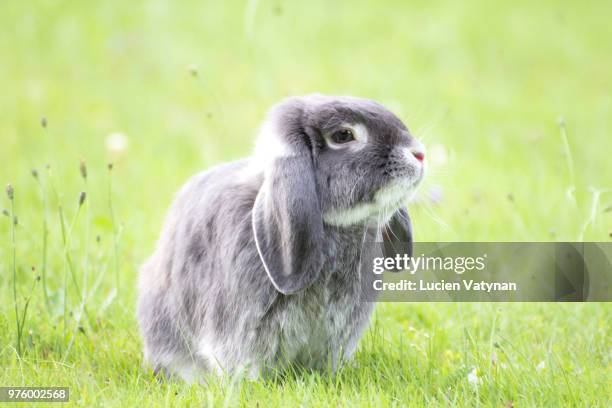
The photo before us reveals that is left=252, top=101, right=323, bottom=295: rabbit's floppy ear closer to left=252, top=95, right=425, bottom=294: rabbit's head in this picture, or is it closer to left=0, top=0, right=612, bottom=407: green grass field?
left=252, top=95, right=425, bottom=294: rabbit's head

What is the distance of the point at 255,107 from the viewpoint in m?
7.86

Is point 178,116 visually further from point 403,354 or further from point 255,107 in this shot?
point 403,354

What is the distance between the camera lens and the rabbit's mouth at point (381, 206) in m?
3.27

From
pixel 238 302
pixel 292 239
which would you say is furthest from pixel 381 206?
pixel 238 302

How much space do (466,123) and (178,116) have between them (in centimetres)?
273

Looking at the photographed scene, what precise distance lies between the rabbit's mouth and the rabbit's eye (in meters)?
0.26

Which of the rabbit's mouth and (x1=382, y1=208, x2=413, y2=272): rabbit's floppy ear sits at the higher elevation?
the rabbit's mouth

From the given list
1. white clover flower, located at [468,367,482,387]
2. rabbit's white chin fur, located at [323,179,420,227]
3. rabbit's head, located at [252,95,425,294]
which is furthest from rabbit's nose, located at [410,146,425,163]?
white clover flower, located at [468,367,482,387]

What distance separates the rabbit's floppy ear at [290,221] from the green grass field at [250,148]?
1.55 ft

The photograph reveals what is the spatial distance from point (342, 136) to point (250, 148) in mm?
1424

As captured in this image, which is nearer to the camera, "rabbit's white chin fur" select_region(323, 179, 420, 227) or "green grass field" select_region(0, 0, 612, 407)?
"rabbit's white chin fur" select_region(323, 179, 420, 227)

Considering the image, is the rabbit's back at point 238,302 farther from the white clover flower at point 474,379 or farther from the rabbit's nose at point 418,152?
the white clover flower at point 474,379

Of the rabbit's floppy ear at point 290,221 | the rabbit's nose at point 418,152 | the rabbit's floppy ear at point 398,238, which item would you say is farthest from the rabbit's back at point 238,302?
the rabbit's nose at point 418,152

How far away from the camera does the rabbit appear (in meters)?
3.21
